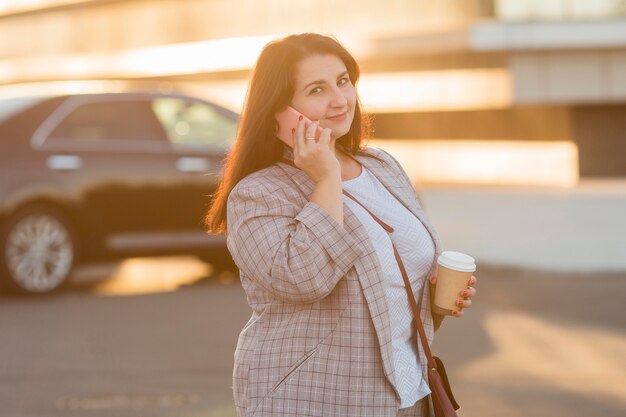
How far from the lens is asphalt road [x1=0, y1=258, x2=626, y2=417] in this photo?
693 centimetres

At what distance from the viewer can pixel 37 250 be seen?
11.0 meters

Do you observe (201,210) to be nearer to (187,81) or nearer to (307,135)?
(307,135)

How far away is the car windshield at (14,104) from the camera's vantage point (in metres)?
11.2

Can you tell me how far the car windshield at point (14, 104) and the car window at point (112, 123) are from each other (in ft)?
0.99

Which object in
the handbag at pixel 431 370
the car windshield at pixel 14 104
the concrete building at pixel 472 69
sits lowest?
the concrete building at pixel 472 69

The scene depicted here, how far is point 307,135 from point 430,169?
23369mm

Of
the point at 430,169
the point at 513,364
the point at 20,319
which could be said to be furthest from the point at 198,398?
the point at 430,169

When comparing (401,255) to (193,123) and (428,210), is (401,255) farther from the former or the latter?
(428,210)

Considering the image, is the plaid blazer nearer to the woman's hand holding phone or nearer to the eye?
the woman's hand holding phone

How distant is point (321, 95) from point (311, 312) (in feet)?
1.80

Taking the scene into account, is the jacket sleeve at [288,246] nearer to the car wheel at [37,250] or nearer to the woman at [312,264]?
the woman at [312,264]

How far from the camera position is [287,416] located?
3.26 meters


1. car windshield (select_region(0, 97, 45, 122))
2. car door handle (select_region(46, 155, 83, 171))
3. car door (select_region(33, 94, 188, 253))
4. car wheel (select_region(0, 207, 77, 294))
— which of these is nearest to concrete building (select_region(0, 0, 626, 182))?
car door (select_region(33, 94, 188, 253))

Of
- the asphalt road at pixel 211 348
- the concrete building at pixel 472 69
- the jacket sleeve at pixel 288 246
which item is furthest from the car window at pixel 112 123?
the concrete building at pixel 472 69
